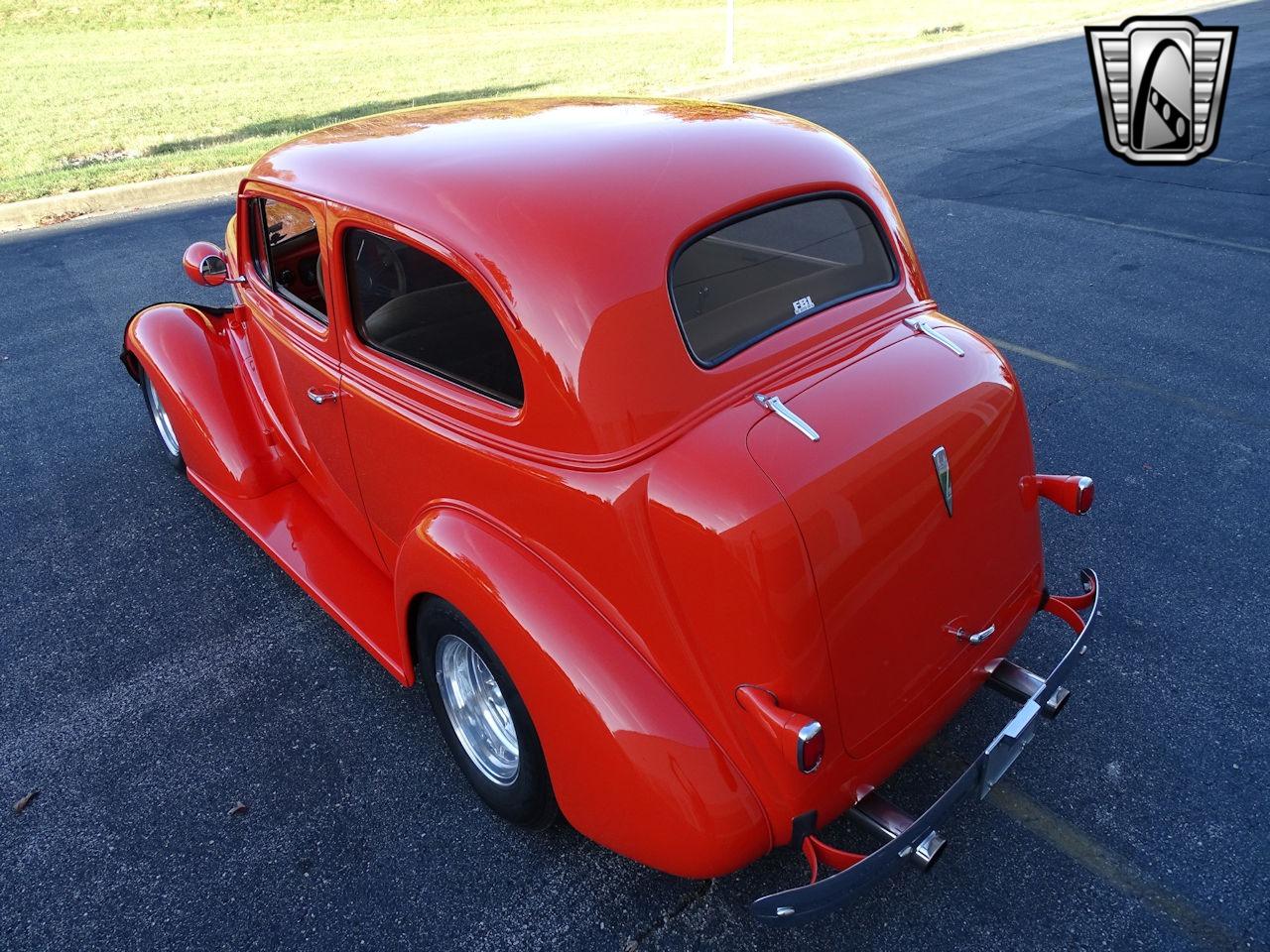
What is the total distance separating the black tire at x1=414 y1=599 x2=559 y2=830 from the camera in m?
2.42

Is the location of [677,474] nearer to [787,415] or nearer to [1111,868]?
[787,415]

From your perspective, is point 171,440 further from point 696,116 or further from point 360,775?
point 696,116

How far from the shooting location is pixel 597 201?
236cm

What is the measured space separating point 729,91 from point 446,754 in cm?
1249

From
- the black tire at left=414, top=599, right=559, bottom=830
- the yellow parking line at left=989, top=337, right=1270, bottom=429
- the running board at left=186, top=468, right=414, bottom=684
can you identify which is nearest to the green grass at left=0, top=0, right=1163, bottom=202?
the running board at left=186, top=468, right=414, bottom=684

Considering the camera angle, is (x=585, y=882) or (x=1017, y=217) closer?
(x=585, y=882)

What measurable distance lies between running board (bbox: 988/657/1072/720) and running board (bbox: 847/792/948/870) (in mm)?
549

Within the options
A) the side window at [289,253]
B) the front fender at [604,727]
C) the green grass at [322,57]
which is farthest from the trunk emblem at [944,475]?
the green grass at [322,57]

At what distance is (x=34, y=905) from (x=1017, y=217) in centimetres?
821

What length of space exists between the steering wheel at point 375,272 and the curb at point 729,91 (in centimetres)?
788

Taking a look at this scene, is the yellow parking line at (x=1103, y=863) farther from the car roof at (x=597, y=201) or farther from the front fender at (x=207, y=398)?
the front fender at (x=207, y=398)

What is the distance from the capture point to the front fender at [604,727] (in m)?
2.08

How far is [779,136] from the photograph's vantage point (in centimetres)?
279

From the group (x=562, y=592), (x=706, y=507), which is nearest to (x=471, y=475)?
(x=562, y=592)
